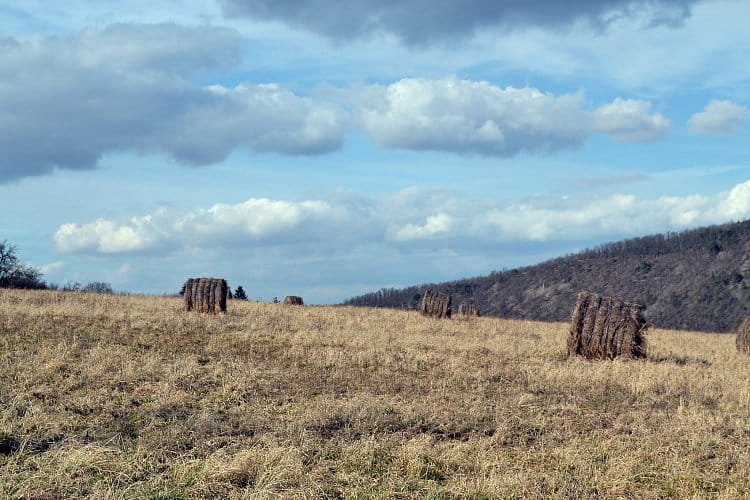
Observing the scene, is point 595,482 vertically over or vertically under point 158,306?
under

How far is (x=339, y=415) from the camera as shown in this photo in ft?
37.1

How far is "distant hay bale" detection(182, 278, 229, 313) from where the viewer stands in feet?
78.4

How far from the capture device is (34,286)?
34750mm

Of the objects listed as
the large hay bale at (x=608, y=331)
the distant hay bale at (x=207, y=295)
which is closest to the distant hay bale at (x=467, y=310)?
the distant hay bale at (x=207, y=295)

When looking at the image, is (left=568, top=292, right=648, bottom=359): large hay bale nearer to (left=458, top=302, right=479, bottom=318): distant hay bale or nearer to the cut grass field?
the cut grass field

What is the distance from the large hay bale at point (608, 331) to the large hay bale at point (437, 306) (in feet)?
35.3

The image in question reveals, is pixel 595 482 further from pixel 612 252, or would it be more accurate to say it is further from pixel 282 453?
pixel 612 252

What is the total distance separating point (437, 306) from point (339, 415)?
18883 mm

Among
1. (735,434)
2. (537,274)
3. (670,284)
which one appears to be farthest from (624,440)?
(537,274)

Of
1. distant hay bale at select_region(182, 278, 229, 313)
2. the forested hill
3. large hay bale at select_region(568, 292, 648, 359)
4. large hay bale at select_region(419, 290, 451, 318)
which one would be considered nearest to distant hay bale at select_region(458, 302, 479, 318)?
large hay bale at select_region(419, 290, 451, 318)

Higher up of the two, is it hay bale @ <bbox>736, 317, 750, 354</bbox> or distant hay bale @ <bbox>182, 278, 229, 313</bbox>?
distant hay bale @ <bbox>182, 278, 229, 313</bbox>

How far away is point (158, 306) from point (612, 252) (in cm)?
10577

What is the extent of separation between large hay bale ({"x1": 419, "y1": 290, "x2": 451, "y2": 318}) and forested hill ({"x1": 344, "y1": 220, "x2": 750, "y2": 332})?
181ft

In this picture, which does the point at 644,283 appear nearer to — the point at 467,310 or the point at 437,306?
the point at 467,310
